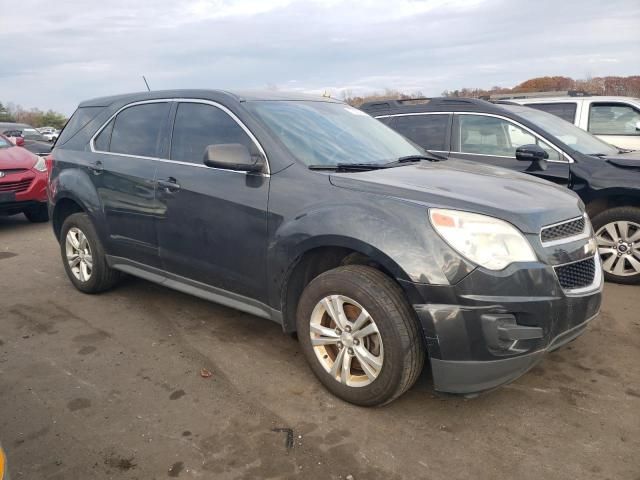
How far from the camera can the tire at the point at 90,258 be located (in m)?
4.65

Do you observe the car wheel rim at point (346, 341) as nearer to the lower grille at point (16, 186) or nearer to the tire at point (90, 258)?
the tire at point (90, 258)

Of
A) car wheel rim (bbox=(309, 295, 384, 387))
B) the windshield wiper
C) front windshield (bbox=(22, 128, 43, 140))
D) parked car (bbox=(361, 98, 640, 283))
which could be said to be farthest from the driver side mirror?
front windshield (bbox=(22, 128, 43, 140))

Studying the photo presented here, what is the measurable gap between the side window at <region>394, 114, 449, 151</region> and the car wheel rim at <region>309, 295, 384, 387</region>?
11.5ft

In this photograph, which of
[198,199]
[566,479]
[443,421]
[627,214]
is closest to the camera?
[566,479]

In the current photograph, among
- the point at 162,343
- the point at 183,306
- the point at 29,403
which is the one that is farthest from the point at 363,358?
the point at 183,306

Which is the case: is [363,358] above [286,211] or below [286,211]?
below

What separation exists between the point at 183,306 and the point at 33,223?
17.3ft

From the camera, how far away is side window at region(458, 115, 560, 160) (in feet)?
18.2

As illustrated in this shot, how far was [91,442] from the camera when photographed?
270 centimetres

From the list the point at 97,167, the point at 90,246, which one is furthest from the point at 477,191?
the point at 90,246

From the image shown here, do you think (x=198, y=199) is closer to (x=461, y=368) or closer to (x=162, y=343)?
(x=162, y=343)

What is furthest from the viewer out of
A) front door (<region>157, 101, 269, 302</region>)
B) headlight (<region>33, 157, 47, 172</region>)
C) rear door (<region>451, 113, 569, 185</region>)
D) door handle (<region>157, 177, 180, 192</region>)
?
headlight (<region>33, 157, 47, 172</region>)

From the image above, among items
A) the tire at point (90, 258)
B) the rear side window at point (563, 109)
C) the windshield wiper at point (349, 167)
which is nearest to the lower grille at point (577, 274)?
the windshield wiper at point (349, 167)

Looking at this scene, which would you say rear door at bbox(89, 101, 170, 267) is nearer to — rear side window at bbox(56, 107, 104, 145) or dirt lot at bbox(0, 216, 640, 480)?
rear side window at bbox(56, 107, 104, 145)
